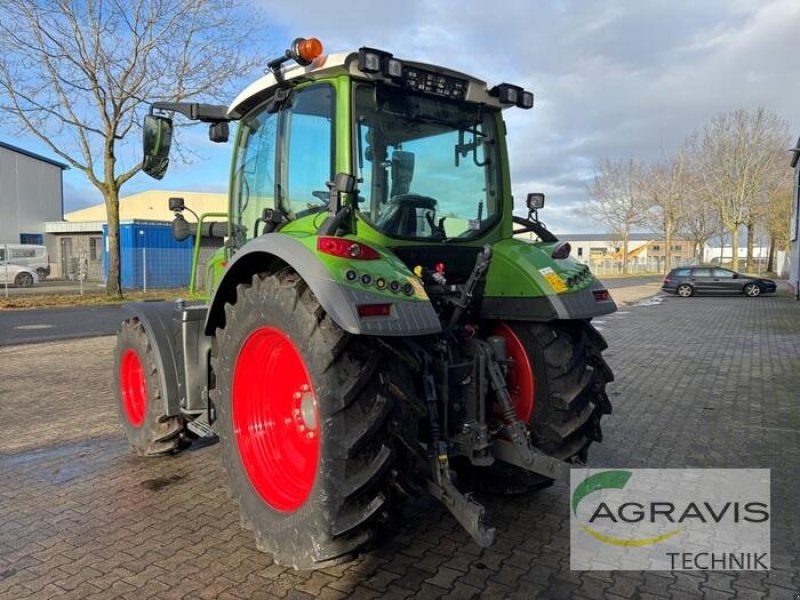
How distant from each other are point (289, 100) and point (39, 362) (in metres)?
8.20

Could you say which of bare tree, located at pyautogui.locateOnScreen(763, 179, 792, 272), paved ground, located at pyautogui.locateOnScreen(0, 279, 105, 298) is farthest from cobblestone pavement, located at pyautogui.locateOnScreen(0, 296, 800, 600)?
bare tree, located at pyautogui.locateOnScreen(763, 179, 792, 272)

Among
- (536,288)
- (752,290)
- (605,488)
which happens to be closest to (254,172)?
(536,288)

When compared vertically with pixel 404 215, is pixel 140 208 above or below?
above

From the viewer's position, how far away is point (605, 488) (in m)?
4.40

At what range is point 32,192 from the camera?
132 feet

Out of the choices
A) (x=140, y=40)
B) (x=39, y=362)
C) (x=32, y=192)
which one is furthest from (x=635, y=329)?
(x=32, y=192)

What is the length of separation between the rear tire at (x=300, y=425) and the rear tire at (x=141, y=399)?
127 cm

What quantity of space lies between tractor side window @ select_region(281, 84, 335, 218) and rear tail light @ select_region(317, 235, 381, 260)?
67 centimetres

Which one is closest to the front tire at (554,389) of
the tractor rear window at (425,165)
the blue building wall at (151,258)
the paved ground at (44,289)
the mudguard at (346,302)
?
the tractor rear window at (425,165)

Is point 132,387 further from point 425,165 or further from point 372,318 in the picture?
point 372,318

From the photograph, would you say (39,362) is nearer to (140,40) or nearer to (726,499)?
(726,499)

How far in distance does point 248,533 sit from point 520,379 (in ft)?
6.32

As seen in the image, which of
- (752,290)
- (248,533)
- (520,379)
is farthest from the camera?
(752,290)

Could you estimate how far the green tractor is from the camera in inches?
116
